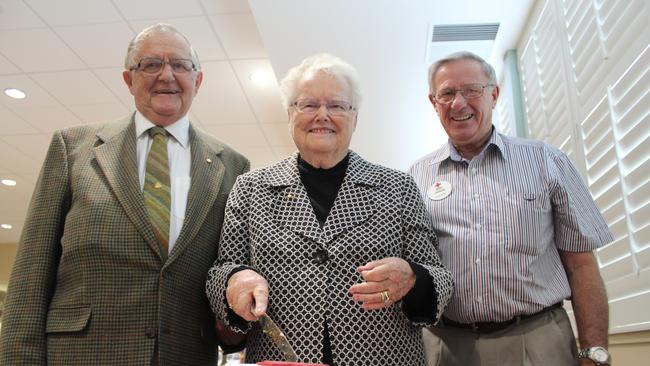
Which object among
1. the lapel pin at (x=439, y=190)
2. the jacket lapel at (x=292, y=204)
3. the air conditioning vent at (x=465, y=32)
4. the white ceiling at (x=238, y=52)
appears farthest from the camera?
the air conditioning vent at (x=465, y=32)

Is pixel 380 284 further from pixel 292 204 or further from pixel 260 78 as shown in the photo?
pixel 260 78

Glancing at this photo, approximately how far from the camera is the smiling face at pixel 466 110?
1819 millimetres

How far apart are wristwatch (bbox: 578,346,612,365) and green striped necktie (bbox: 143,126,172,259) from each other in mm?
1213

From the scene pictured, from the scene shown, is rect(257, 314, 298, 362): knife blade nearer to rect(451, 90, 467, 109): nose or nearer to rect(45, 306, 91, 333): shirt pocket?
rect(45, 306, 91, 333): shirt pocket

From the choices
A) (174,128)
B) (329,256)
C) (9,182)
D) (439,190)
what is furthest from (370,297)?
(9,182)

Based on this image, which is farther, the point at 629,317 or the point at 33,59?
the point at 33,59

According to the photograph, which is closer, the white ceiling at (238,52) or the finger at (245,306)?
the finger at (245,306)

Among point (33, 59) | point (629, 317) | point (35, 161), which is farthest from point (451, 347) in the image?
point (35, 161)

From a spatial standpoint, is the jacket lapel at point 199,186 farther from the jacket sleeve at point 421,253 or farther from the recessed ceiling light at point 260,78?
the recessed ceiling light at point 260,78

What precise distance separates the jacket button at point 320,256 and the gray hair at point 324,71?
45 cm

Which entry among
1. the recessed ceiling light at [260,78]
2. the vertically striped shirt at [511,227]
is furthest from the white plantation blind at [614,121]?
A: the recessed ceiling light at [260,78]

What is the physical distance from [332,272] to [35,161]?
21.5 ft

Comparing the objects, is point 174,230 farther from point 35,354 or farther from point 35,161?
point 35,161

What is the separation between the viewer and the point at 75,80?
4.66m
